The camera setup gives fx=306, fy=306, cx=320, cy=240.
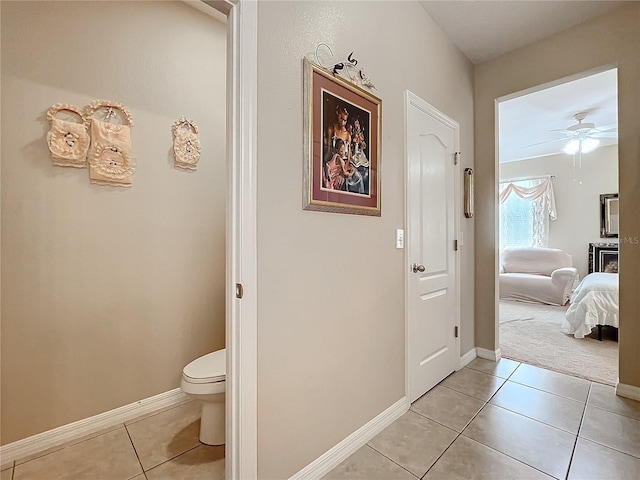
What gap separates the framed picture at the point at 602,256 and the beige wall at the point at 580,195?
0.11 metres

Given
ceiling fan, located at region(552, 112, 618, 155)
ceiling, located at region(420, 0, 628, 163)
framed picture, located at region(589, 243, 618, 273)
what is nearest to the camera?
ceiling, located at region(420, 0, 628, 163)

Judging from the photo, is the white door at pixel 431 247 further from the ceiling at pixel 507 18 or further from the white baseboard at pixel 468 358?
the ceiling at pixel 507 18

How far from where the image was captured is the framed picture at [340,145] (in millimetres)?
1438

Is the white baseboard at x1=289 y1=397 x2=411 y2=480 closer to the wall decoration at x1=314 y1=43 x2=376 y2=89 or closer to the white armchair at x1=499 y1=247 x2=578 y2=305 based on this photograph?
the wall decoration at x1=314 y1=43 x2=376 y2=89

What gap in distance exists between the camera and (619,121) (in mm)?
2250

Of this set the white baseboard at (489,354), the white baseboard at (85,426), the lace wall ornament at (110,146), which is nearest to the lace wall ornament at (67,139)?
the lace wall ornament at (110,146)

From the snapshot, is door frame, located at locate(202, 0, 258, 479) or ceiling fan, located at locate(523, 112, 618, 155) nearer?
Answer: door frame, located at locate(202, 0, 258, 479)

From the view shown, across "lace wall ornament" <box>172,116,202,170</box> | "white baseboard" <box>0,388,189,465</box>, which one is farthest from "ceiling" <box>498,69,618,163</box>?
"white baseboard" <box>0,388,189,465</box>

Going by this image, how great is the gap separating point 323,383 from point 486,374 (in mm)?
1766

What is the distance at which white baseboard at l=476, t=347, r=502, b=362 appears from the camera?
2.82m

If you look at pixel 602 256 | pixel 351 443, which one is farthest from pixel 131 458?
pixel 602 256

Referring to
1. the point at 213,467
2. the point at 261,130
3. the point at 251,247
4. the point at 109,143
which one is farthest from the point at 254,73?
the point at 213,467

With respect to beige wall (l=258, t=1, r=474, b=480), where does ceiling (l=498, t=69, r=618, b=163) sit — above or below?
above

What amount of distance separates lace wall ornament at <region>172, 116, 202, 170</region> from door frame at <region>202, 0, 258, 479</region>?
3.76ft
